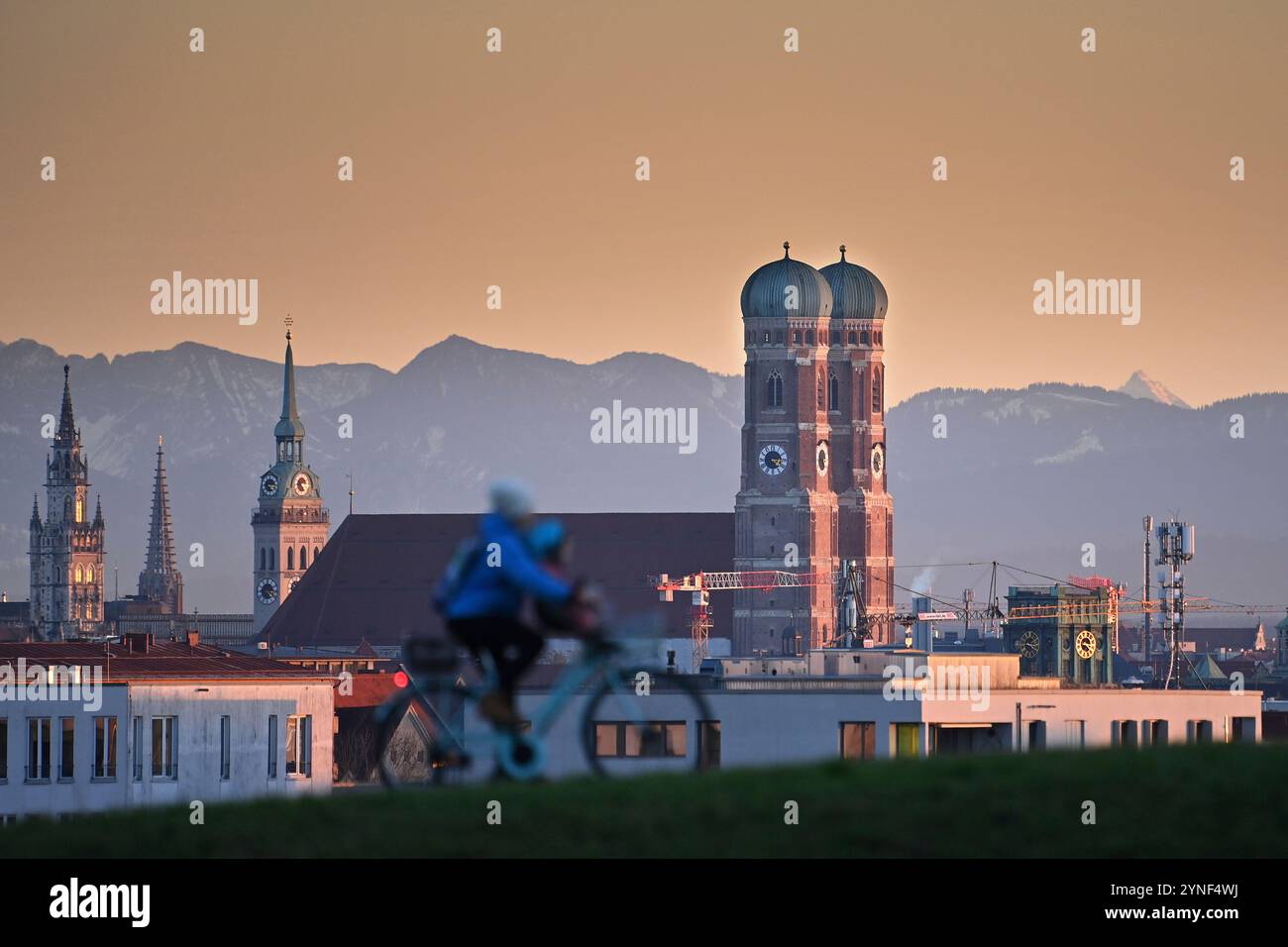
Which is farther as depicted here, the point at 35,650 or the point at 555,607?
the point at 35,650

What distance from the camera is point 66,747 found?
87.9m

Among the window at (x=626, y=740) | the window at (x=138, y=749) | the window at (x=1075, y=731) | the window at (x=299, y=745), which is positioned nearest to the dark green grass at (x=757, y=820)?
the window at (x=626, y=740)

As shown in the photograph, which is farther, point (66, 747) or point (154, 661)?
point (154, 661)

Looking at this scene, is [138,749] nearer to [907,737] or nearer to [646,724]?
[907,737]

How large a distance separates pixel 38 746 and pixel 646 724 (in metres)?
63.3

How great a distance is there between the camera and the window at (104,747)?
88312mm

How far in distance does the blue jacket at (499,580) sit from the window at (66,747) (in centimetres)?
6580

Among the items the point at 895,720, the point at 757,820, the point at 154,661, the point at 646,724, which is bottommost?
the point at 895,720

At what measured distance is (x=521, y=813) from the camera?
23062 millimetres

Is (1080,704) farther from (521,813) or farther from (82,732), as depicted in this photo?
(521,813)

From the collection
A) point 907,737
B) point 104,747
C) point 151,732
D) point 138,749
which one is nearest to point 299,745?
point 151,732
